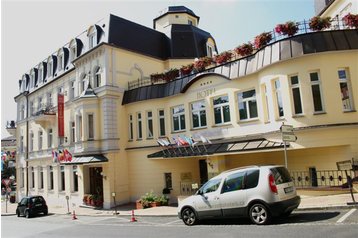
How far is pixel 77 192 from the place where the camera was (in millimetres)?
25625

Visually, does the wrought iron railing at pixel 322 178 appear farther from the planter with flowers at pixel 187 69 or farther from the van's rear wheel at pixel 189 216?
the planter with flowers at pixel 187 69

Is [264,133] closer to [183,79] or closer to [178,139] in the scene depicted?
[178,139]

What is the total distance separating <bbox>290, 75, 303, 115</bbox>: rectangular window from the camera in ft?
48.6

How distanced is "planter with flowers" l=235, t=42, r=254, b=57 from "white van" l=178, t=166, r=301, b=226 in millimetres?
8663

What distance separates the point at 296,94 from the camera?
587 inches

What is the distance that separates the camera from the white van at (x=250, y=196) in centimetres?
949

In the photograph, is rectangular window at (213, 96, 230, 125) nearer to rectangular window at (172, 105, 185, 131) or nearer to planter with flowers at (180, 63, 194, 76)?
rectangular window at (172, 105, 185, 131)

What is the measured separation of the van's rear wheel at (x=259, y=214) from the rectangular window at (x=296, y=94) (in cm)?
669

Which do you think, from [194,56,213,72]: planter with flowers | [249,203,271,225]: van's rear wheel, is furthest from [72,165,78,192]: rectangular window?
[249,203,271,225]: van's rear wheel

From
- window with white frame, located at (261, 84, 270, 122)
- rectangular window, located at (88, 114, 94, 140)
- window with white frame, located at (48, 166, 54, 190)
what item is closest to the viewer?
window with white frame, located at (261, 84, 270, 122)

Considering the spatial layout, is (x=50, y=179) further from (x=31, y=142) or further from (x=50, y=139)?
(x=31, y=142)

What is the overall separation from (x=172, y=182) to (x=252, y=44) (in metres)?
10.2

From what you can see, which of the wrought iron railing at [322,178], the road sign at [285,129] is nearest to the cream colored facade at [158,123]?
the wrought iron railing at [322,178]

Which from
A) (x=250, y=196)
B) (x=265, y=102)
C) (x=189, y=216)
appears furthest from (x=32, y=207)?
(x=250, y=196)
